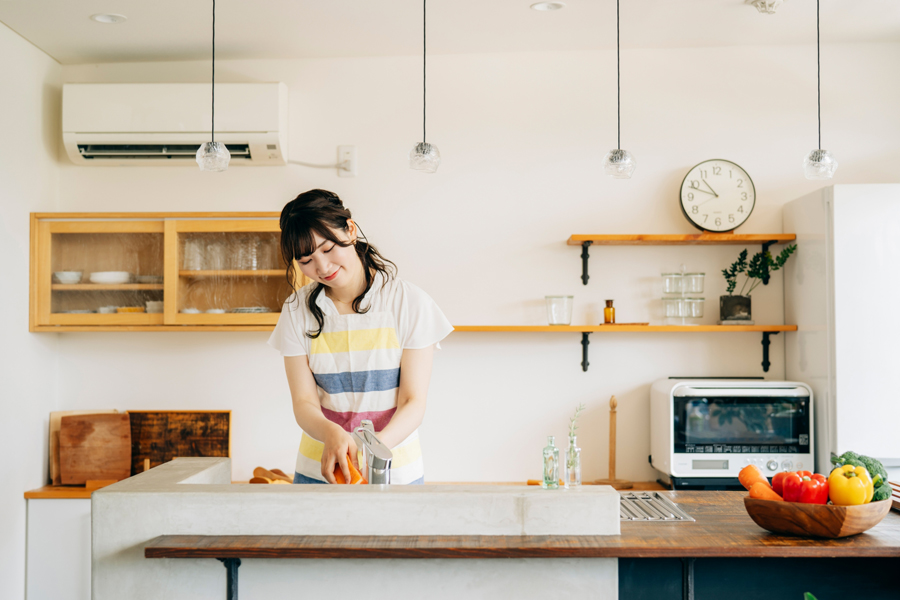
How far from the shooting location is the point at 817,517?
1.40m

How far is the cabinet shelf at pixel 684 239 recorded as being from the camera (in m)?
2.94

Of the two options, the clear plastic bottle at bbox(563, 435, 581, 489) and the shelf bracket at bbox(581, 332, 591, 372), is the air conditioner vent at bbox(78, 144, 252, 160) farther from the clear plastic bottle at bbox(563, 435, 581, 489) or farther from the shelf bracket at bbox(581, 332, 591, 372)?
the clear plastic bottle at bbox(563, 435, 581, 489)

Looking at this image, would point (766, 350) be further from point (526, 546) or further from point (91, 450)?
point (91, 450)

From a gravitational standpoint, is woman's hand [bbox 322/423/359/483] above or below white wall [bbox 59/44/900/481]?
below

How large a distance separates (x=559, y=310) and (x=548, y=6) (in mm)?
1279

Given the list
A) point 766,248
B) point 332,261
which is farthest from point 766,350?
point 332,261

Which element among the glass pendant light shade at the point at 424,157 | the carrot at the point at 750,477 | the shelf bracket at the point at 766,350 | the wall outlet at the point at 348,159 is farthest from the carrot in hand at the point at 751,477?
the wall outlet at the point at 348,159

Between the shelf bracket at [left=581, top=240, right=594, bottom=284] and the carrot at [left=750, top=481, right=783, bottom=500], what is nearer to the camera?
the carrot at [left=750, top=481, right=783, bottom=500]

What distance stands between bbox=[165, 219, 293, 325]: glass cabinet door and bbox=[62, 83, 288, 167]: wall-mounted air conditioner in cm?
41

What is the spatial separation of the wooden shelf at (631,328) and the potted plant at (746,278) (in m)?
0.07

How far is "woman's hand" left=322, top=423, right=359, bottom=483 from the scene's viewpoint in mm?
1548

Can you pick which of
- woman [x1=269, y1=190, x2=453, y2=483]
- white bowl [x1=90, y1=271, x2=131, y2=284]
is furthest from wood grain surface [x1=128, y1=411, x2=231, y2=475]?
woman [x1=269, y1=190, x2=453, y2=483]

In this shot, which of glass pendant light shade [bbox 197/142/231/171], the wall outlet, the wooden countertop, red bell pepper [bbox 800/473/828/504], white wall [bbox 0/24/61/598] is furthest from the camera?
the wall outlet

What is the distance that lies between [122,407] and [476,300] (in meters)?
1.77
